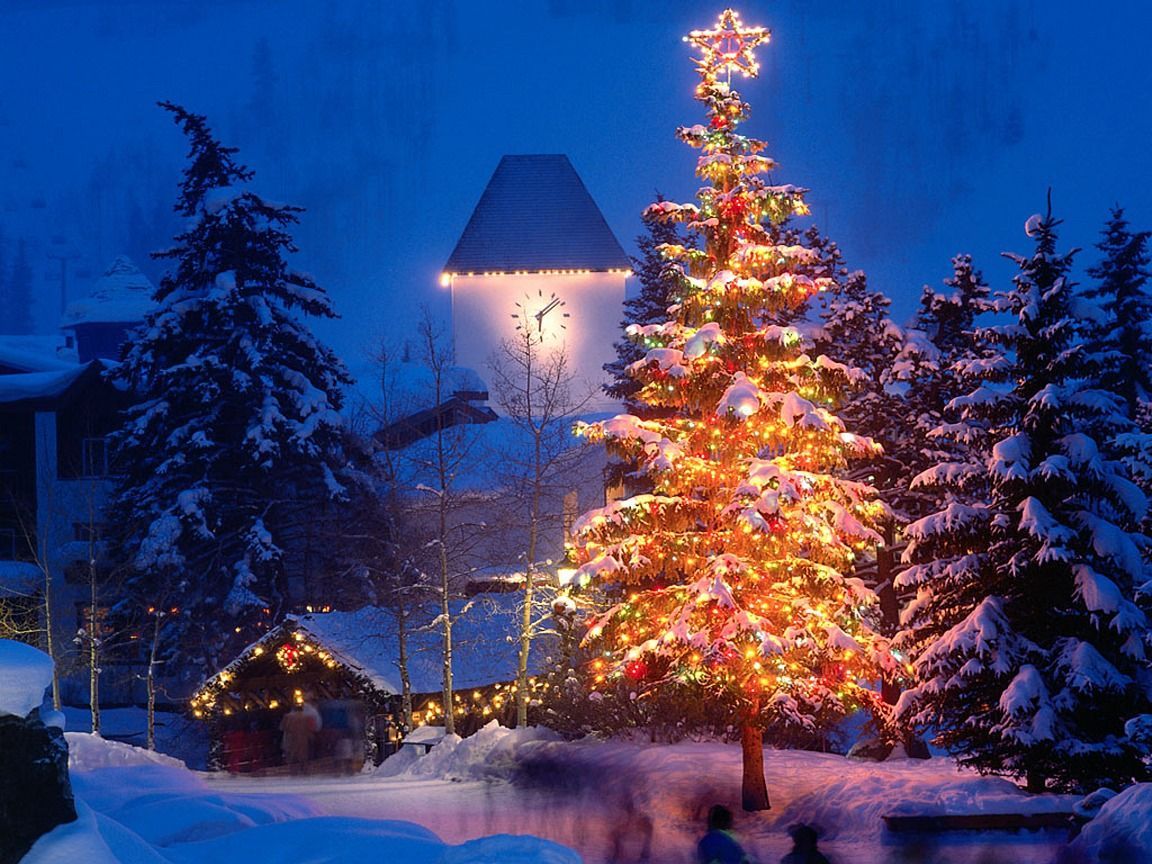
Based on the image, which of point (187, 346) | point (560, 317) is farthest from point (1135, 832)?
point (560, 317)

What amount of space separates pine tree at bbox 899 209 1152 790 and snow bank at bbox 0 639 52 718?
43.5 feet

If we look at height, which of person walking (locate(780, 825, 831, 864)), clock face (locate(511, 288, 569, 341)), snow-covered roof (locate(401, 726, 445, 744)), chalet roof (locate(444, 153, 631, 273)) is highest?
chalet roof (locate(444, 153, 631, 273))

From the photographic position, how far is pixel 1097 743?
18.1 metres

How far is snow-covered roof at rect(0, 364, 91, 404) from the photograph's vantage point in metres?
42.7

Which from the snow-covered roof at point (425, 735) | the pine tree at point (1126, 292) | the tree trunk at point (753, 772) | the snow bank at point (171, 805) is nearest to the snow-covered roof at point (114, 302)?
the snow-covered roof at point (425, 735)

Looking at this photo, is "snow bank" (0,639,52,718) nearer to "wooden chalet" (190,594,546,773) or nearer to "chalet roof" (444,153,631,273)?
"wooden chalet" (190,594,546,773)

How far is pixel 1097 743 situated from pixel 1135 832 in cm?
440

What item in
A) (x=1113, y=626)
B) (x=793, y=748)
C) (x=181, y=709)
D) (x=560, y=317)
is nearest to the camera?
(x=1113, y=626)

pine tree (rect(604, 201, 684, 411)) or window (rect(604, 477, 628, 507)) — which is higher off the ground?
pine tree (rect(604, 201, 684, 411))

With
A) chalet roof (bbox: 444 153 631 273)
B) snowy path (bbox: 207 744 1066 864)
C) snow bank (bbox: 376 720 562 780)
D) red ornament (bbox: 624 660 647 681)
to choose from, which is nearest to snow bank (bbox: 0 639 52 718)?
snowy path (bbox: 207 744 1066 864)

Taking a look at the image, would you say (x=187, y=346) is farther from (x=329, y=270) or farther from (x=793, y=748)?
(x=329, y=270)

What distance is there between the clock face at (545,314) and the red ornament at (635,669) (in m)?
42.8

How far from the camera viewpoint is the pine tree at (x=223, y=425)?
3484cm

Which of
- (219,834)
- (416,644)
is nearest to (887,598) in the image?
(416,644)
